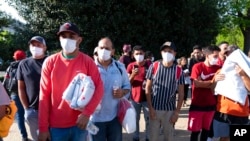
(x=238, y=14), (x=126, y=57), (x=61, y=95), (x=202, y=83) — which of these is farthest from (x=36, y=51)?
(x=238, y=14)

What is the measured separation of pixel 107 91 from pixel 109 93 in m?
0.04

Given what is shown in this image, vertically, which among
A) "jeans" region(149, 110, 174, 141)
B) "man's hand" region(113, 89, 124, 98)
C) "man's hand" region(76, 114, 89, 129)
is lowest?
"jeans" region(149, 110, 174, 141)

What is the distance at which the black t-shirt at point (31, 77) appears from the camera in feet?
18.0

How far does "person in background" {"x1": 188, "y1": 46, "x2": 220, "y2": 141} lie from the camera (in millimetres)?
6191

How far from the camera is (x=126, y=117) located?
4.69m

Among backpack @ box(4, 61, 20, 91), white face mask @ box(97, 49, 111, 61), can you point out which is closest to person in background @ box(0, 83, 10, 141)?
white face mask @ box(97, 49, 111, 61)

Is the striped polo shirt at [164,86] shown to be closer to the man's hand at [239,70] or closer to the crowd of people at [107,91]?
the crowd of people at [107,91]

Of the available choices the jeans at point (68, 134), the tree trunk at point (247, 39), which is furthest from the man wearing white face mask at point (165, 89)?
the tree trunk at point (247, 39)

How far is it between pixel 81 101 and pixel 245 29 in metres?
35.4

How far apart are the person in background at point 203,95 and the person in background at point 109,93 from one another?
1.77 meters

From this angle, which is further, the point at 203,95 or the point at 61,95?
the point at 203,95

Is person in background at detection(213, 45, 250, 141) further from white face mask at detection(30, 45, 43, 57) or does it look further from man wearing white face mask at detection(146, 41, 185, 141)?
white face mask at detection(30, 45, 43, 57)

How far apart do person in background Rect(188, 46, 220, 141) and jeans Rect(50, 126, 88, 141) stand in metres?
2.68

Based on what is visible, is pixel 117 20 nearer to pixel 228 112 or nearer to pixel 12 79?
pixel 12 79
